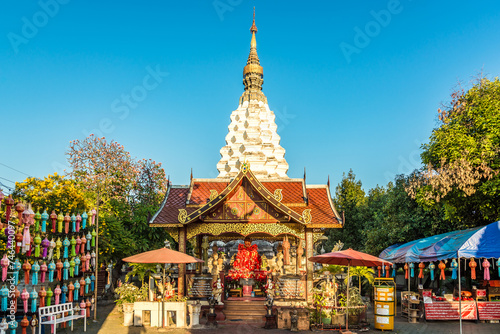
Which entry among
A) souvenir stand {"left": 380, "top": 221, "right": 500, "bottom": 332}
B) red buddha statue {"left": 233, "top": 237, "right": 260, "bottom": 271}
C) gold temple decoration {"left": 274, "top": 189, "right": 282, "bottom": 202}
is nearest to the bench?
red buddha statue {"left": 233, "top": 237, "right": 260, "bottom": 271}

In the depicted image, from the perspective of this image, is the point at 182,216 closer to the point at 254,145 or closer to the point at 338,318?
the point at 338,318

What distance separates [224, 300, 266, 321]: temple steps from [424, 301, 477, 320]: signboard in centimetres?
591

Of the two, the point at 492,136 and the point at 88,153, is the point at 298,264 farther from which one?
the point at 88,153

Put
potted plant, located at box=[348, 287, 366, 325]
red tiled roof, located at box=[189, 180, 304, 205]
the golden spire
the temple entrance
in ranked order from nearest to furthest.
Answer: potted plant, located at box=[348, 287, 366, 325], the temple entrance, red tiled roof, located at box=[189, 180, 304, 205], the golden spire

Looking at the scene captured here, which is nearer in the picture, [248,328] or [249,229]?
[248,328]

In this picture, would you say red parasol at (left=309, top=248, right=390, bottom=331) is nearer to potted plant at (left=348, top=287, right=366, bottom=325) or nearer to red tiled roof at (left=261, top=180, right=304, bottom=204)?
potted plant at (left=348, top=287, right=366, bottom=325)

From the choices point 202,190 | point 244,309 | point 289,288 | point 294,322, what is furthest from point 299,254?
point 202,190

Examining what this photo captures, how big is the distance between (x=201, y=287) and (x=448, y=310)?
29.1 feet

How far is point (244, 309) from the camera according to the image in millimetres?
17078

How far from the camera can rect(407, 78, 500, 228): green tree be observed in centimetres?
1747

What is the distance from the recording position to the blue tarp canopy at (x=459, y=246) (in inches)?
598

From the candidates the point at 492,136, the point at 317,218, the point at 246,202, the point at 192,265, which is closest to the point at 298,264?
the point at 317,218

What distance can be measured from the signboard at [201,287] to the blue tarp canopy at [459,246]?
821 cm

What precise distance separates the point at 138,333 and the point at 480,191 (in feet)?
45.5
